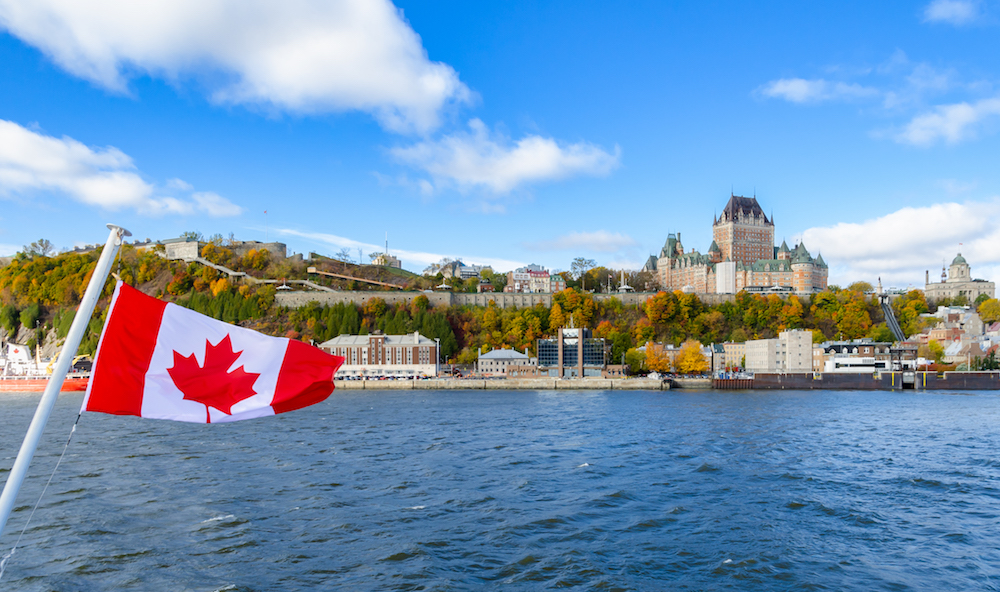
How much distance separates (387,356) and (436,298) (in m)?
15.1

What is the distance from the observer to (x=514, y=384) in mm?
63875

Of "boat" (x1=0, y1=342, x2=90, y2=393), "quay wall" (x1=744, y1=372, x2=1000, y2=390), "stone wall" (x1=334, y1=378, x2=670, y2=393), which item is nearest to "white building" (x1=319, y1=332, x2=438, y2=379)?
"stone wall" (x1=334, y1=378, x2=670, y2=393)

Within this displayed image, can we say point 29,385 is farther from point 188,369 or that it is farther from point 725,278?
point 725,278

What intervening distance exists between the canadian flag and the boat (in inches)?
2207

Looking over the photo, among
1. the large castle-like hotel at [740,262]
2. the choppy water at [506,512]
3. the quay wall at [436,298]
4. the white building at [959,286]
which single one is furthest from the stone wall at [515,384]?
the white building at [959,286]

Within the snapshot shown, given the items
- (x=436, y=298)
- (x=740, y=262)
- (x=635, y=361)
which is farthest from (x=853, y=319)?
(x=436, y=298)

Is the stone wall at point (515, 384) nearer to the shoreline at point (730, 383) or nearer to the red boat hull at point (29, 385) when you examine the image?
the shoreline at point (730, 383)

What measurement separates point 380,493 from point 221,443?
395 inches

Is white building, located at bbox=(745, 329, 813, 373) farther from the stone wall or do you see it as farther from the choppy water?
the choppy water

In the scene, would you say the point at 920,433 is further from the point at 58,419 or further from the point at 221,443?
the point at 58,419

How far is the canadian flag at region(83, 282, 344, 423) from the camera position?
4.49 meters

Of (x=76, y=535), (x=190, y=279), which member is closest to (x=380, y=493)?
(x=76, y=535)

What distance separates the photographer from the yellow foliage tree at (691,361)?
236 ft

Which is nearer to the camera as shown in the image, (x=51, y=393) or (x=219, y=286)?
(x=51, y=393)
